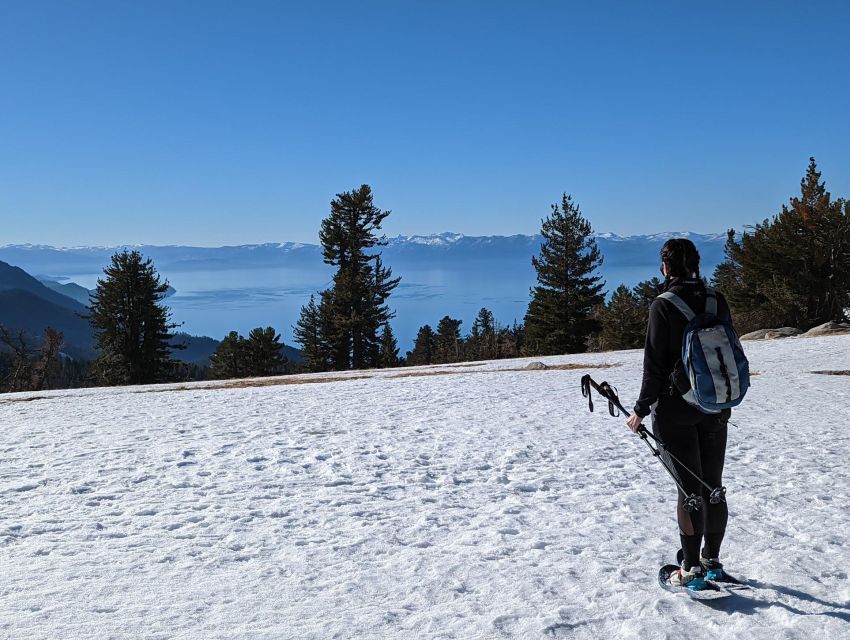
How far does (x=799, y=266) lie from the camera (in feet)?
138

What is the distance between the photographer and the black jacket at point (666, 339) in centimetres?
445

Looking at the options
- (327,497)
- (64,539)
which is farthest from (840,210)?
(64,539)

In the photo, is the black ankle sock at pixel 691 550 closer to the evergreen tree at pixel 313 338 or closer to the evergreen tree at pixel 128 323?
the evergreen tree at pixel 128 323

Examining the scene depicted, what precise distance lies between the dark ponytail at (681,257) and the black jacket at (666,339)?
79 millimetres

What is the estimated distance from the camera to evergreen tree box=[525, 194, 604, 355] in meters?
50.0

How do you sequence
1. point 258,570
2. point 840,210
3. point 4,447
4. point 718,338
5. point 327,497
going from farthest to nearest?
point 840,210 < point 4,447 < point 327,497 < point 258,570 < point 718,338

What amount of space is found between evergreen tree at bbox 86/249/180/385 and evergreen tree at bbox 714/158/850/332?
1703 inches

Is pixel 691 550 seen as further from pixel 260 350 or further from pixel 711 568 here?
pixel 260 350

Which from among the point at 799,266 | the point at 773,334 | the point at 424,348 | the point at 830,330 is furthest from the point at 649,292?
the point at 424,348

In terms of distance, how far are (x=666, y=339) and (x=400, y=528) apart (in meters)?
3.73

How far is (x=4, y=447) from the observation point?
11.0m

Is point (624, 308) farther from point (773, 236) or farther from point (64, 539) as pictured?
point (64, 539)

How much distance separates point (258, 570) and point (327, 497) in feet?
7.29

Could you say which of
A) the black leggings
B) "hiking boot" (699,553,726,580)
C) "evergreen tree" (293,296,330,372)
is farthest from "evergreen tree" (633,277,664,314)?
"evergreen tree" (293,296,330,372)
